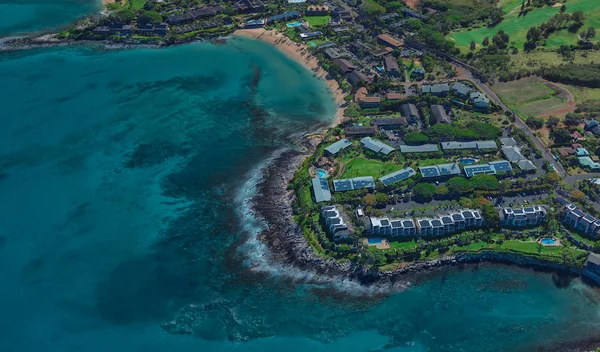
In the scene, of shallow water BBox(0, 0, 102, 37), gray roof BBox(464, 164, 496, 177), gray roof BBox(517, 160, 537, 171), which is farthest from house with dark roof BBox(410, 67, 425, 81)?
shallow water BBox(0, 0, 102, 37)

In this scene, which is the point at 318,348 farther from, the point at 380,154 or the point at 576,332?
the point at 380,154

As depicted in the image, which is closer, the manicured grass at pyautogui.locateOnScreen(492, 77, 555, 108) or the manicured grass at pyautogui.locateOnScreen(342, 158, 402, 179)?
the manicured grass at pyautogui.locateOnScreen(342, 158, 402, 179)

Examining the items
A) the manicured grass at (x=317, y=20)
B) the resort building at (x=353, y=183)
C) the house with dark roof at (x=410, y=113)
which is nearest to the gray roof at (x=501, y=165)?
the house with dark roof at (x=410, y=113)

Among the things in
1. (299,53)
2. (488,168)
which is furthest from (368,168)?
(299,53)

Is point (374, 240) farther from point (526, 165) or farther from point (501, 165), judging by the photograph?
point (526, 165)

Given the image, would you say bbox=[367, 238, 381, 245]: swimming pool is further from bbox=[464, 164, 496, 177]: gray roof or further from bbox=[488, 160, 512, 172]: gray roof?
bbox=[488, 160, 512, 172]: gray roof

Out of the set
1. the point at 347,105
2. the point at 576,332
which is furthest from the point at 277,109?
the point at 576,332
